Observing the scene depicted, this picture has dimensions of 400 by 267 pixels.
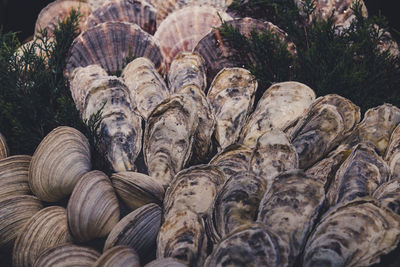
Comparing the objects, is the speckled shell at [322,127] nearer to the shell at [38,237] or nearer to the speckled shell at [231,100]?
the speckled shell at [231,100]

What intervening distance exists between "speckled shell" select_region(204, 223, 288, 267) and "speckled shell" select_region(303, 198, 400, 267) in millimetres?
106

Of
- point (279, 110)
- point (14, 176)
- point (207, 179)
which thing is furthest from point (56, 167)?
point (279, 110)

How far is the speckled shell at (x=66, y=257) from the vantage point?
1.32 metres

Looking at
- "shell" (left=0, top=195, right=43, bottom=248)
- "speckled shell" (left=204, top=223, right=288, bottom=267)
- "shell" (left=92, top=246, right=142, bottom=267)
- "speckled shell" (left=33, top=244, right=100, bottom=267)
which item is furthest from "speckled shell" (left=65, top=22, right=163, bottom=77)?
"speckled shell" (left=204, top=223, right=288, bottom=267)

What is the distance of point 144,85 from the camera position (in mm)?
1913

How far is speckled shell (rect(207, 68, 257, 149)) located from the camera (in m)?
1.74

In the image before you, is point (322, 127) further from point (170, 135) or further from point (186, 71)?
point (186, 71)

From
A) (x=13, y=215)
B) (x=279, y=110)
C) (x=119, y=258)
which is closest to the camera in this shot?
(x=119, y=258)

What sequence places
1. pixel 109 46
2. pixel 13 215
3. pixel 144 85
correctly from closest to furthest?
1. pixel 13 215
2. pixel 144 85
3. pixel 109 46

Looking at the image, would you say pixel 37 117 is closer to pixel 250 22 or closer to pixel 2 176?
pixel 2 176

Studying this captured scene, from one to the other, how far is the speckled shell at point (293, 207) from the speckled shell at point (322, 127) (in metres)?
0.27

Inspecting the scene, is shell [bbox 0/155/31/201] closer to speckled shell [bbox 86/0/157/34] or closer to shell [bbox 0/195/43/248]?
shell [bbox 0/195/43/248]

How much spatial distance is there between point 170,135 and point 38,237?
61 cm

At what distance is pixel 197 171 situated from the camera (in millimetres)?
1418
